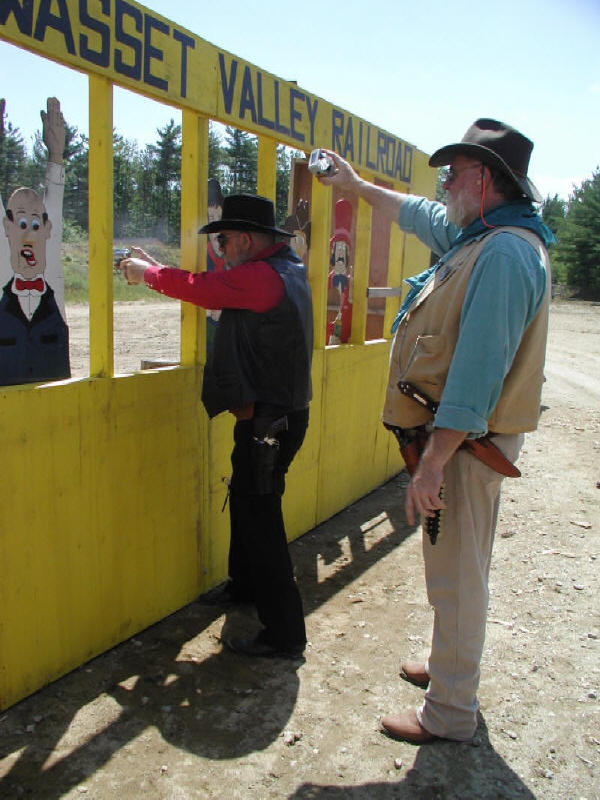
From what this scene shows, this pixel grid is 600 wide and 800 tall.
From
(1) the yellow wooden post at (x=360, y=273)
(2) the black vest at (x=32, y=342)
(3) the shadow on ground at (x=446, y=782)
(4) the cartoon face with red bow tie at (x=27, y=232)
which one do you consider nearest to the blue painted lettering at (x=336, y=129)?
(1) the yellow wooden post at (x=360, y=273)

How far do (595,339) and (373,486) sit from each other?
15.1m

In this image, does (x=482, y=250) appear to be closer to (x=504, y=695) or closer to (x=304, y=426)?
(x=304, y=426)

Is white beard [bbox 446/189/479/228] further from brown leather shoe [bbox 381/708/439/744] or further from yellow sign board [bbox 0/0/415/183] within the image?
brown leather shoe [bbox 381/708/439/744]

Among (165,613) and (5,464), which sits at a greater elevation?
(5,464)

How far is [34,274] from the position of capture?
2.59 metres

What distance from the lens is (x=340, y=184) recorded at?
3.12 m

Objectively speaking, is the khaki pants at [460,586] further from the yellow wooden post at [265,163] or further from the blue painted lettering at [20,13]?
the blue painted lettering at [20,13]

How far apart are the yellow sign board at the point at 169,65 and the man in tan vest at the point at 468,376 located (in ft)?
4.29

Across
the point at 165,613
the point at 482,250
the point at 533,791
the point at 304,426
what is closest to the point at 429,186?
the point at 304,426

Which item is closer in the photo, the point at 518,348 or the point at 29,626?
the point at 518,348

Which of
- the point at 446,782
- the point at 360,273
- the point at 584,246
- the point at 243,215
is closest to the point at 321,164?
the point at 243,215

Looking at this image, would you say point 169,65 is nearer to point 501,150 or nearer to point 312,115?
point 312,115

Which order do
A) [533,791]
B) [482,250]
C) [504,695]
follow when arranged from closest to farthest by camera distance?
[482,250]
[533,791]
[504,695]

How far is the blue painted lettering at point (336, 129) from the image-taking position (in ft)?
13.4
